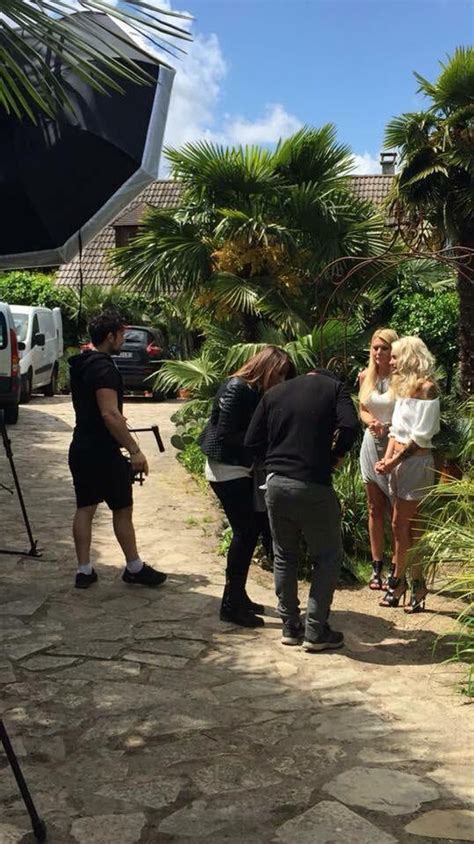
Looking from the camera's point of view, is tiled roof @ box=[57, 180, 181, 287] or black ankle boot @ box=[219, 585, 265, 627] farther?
tiled roof @ box=[57, 180, 181, 287]

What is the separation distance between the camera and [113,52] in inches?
146

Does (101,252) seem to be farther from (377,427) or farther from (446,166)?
(377,427)

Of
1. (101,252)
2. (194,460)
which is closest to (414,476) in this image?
(194,460)

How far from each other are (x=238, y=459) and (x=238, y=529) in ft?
1.48

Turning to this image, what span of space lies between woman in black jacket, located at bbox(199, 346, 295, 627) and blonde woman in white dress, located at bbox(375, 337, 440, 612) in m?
0.78

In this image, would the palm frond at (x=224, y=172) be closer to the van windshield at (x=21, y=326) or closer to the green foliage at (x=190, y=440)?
the green foliage at (x=190, y=440)

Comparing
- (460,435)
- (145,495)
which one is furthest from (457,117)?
(145,495)

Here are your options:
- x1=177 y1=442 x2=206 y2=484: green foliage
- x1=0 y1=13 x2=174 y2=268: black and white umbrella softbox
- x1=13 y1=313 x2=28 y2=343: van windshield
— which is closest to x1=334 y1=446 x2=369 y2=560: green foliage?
Result: x1=177 y1=442 x2=206 y2=484: green foliage

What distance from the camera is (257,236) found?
8.88m

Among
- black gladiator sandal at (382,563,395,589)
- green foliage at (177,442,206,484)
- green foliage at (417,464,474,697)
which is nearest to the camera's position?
green foliage at (417,464,474,697)

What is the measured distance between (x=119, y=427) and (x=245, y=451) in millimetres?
867

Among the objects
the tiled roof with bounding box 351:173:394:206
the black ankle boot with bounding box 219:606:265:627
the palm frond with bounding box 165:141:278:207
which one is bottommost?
the black ankle boot with bounding box 219:606:265:627

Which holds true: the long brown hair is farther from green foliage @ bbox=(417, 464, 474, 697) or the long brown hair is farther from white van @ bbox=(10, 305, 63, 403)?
white van @ bbox=(10, 305, 63, 403)

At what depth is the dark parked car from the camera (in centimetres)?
2009
